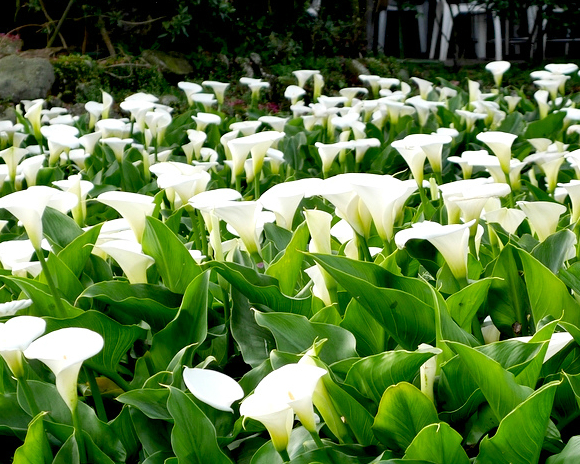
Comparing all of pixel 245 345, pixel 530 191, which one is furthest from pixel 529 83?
pixel 245 345

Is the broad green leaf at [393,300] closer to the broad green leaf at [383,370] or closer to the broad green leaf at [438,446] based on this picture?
the broad green leaf at [383,370]

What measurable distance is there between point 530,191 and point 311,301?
56.9 inches

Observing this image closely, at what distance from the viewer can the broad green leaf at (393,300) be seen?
3.99 feet

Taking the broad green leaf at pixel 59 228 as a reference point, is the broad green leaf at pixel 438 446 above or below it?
below

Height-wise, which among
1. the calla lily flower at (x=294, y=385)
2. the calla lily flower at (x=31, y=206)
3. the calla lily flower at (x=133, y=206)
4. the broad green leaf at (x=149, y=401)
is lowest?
the broad green leaf at (x=149, y=401)

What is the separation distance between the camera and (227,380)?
1.16 meters

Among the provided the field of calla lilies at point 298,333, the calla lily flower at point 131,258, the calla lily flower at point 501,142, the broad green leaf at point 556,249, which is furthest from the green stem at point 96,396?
the calla lily flower at point 501,142

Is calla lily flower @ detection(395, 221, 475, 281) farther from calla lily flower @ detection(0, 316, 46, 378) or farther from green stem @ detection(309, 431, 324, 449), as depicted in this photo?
calla lily flower @ detection(0, 316, 46, 378)

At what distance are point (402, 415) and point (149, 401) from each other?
0.44 metres

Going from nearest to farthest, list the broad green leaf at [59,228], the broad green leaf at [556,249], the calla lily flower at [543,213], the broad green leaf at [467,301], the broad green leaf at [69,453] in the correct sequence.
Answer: the broad green leaf at [69,453], the broad green leaf at [467,301], the broad green leaf at [556,249], the calla lily flower at [543,213], the broad green leaf at [59,228]

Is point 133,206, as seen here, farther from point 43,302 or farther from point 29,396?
point 29,396

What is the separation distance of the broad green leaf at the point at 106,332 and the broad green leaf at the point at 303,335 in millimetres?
279

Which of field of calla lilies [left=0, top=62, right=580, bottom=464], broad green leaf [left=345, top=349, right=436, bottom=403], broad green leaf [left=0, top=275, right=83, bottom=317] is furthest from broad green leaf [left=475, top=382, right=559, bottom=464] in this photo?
broad green leaf [left=0, top=275, right=83, bottom=317]

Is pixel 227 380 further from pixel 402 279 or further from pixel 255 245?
pixel 255 245
